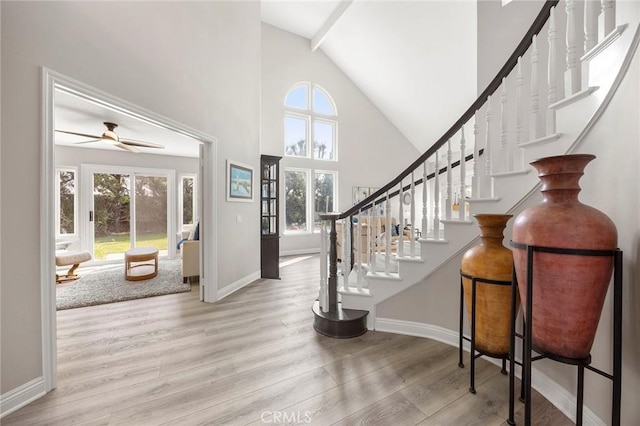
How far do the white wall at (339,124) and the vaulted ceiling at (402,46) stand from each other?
0.99 feet

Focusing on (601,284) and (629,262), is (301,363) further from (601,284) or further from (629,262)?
(629,262)

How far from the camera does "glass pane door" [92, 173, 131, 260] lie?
529 centimetres

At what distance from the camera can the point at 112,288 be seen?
140 inches

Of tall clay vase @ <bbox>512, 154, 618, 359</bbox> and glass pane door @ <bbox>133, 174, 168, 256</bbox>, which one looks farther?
glass pane door @ <bbox>133, 174, 168, 256</bbox>

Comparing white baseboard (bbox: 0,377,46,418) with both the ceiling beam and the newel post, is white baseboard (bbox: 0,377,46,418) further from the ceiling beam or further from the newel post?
the ceiling beam

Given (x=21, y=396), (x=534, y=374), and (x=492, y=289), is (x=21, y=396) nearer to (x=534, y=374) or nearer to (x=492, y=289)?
(x=492, y=289)

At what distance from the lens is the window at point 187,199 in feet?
20.4

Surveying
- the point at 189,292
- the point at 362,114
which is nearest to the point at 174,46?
the point at 189,292

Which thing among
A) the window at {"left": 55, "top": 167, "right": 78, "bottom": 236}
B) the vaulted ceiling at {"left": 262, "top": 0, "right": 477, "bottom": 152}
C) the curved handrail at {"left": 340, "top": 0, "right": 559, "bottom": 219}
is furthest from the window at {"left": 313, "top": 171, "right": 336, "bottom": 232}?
the window at {"left": 55, "top": 167, "right": 78, "bottom": 236}

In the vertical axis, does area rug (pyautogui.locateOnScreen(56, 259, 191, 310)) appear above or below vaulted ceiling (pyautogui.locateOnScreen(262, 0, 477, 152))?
below

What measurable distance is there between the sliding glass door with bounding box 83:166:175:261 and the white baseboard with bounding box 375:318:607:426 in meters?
5.53

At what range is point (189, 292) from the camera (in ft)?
11.4

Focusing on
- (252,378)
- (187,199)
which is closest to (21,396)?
(252,378)

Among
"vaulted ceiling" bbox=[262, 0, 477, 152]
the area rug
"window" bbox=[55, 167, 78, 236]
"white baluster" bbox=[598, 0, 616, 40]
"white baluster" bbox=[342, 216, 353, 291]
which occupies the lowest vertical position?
the area rug
